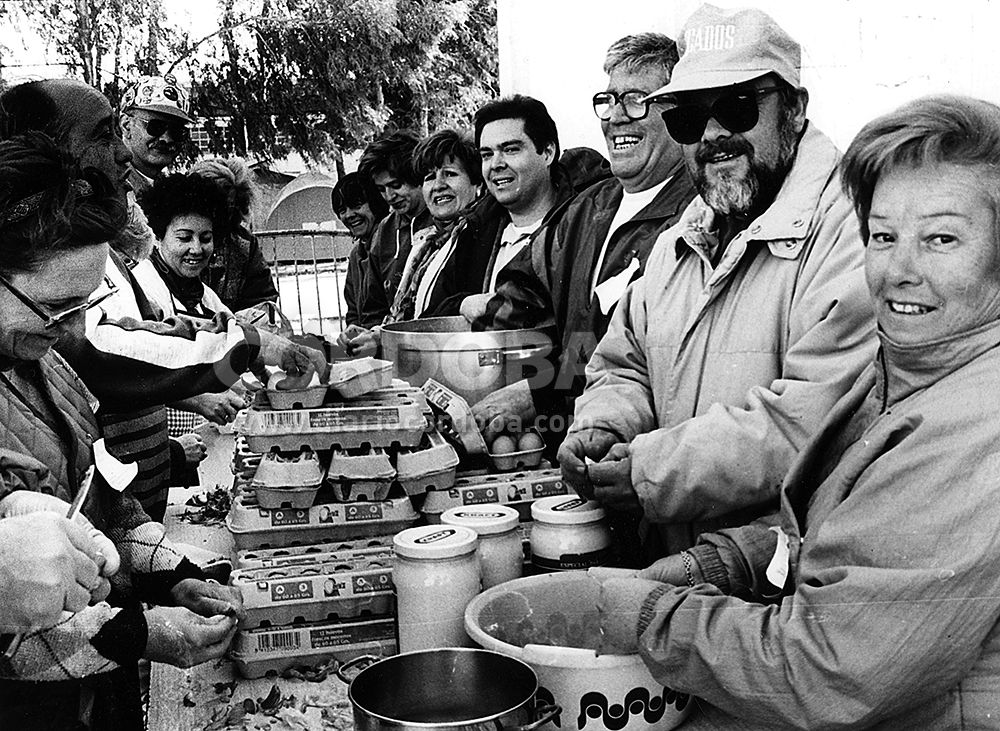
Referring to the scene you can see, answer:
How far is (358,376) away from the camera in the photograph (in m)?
2.19

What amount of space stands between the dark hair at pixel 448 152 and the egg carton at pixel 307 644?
2.84 m

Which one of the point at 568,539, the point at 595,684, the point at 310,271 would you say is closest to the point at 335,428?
the point at 568,539

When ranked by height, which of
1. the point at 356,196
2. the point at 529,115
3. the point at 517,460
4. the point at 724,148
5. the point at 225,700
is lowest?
the point at 225,700

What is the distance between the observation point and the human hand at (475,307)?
315cm

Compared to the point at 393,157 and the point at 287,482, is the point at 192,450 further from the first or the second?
the point at 393,157

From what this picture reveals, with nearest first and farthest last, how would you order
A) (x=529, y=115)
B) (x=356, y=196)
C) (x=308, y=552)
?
(x=308, y=552)
(x=529, y=115)
(x=356, y=196)

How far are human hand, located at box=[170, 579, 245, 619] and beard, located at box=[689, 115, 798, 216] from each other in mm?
1249

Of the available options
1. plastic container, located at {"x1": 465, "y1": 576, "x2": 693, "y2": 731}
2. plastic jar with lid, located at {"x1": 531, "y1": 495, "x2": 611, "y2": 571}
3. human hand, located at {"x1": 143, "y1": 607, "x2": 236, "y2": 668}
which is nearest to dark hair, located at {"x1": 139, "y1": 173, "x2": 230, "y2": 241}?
human hand, located at {"x1": 143, "y1": 607, "x2": 236, "y2": 668}

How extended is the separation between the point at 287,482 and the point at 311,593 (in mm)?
344

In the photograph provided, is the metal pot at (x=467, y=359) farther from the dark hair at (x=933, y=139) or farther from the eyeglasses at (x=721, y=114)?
the dark hair at (x=933, y=139)

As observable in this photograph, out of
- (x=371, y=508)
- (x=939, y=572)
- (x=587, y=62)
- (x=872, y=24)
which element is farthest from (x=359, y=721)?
(x=587, y=62)

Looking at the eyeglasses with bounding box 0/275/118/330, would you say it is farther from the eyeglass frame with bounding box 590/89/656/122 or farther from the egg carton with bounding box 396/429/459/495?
the eyeglass frame with bounding box 590/89/656/122

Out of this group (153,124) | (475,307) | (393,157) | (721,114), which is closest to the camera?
(721,114)

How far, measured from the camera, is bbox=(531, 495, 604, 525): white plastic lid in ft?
5.21
